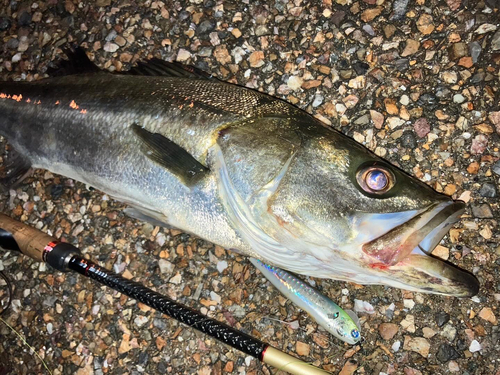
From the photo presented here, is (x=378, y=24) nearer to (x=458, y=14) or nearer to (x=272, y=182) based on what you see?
(x=458, y=14)

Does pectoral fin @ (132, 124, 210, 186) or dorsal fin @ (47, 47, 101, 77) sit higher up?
dorsal fin @ (47, 47, 101, 77)

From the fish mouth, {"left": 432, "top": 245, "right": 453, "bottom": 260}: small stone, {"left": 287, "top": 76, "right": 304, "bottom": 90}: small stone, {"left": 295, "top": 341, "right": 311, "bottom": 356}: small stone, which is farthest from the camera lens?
{"left": 287, "top": 76, "right": 304, "bottom": 90}: small stone

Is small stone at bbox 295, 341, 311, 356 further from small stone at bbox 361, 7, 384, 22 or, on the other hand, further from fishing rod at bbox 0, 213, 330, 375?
small stone at bbox 361, 7, 384, 22


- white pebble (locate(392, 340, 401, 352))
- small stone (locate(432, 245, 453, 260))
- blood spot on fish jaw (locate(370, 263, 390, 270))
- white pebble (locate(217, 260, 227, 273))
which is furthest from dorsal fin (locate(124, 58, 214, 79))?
white pebble (locate(392, 340, 401, 352))

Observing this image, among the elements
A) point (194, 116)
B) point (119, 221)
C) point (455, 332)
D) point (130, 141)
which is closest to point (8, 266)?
point (119, 221)

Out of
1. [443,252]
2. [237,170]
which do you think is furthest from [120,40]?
[443,252]

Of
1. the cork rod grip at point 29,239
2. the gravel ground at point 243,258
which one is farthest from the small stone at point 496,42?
the cork rod grip at point 29,239

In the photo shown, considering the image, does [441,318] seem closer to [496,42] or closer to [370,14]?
[496,42]
